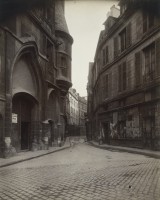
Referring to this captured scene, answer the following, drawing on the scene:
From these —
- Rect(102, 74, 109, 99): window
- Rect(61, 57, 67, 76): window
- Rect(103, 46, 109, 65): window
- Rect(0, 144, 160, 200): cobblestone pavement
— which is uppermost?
Rect(103, 46, 109, 65): window

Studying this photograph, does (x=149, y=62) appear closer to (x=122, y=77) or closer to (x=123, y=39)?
(x=122, y=77)

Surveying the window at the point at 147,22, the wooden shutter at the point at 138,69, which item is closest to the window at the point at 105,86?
the wooden shutter at the point at 138,69

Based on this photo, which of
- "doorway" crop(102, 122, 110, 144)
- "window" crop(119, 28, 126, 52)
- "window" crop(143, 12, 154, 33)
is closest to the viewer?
"window" crop(143, 12, 154, 33)

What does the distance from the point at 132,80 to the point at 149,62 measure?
2267 millimetres

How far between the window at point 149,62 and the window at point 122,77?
9.63 ft

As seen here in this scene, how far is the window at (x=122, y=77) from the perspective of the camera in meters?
20.8

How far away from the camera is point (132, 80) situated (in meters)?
19.4

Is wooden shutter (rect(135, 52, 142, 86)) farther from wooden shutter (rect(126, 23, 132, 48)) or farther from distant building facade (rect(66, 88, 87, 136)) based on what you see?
distant building facade (rect(66, 88, 87, 136))

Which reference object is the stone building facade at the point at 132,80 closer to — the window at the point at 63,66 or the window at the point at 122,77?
the window at the point at 122,77

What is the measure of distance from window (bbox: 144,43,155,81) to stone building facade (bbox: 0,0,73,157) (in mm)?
5674

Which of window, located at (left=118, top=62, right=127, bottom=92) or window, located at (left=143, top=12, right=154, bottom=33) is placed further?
window, located at (left=118, top=62, right=127, bottom=92)

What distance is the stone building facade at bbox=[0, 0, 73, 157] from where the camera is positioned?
46.6ft

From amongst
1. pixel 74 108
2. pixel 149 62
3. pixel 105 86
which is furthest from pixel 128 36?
pixel 74 108

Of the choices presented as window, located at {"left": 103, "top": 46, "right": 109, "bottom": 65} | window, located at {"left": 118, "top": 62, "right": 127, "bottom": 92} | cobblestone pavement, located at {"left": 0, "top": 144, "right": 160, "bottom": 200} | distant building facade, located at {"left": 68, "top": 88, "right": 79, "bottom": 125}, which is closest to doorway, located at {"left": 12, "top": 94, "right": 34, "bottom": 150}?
window, located at {"left": 118, "top": 62, "right": 127, "bottom": 92}
